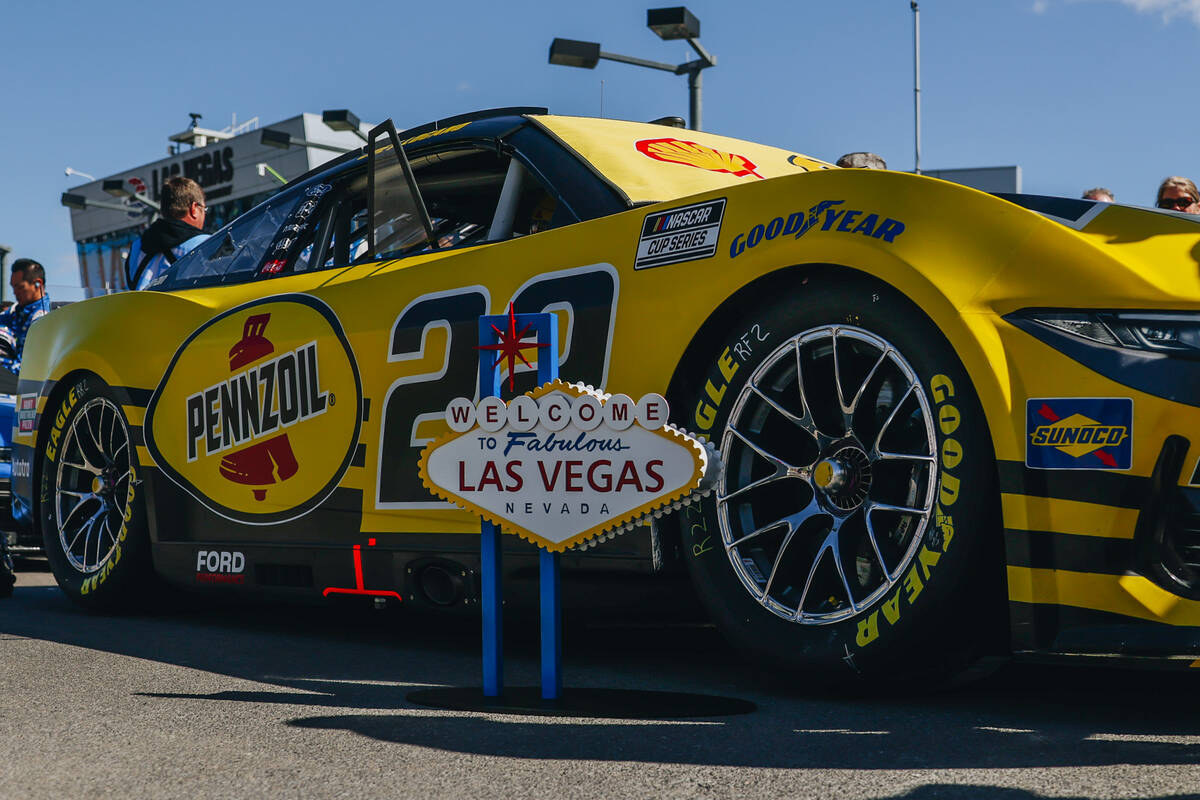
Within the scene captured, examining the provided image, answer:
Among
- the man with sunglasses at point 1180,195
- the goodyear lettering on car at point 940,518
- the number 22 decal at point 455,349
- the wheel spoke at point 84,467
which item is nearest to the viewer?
the goodyear lettering on car at point 940,518

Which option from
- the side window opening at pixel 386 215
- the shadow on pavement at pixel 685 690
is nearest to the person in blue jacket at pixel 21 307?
the side window opening at pixel 386 215

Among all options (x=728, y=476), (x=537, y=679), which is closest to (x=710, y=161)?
(x=728, y=476)

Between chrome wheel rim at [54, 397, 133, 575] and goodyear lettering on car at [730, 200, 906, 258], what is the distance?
9.50 ft

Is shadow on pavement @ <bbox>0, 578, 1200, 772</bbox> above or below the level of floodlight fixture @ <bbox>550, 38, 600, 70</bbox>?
below

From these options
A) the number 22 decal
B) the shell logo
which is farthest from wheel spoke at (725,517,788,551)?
the shell logo

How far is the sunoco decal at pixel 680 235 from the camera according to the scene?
3.31 metres

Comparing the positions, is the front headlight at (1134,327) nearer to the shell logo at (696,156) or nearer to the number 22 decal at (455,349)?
the number 22 decal at (455,349)

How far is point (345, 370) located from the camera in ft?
13.7

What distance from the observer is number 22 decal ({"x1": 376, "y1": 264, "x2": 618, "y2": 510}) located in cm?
352

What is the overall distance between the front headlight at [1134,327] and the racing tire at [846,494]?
A: 0.74 feet

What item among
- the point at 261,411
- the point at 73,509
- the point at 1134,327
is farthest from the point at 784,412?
the point at 73,509

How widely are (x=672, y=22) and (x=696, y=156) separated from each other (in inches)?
364

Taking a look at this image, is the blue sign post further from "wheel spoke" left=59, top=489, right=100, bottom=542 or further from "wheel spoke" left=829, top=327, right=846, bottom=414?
"wheel spoke" left=59, top=489, right=100, bottom=542

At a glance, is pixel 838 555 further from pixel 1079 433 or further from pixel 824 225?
pixel 824 225
